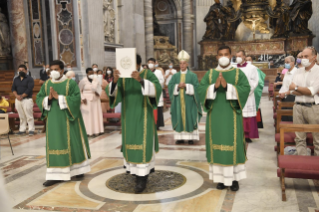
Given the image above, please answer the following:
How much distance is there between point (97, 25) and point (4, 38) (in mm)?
4639

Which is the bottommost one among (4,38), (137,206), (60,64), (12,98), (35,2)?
(137,206)

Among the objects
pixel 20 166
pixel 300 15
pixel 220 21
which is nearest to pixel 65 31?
pixel 20 166

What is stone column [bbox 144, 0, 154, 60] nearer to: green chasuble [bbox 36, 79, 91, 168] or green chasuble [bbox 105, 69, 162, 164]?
green chasuble [bbox 36, 79, 91, 168]

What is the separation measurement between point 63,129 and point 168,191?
5.70 feet

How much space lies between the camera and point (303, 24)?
19.2 metres

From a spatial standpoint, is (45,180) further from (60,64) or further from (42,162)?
(60,64)

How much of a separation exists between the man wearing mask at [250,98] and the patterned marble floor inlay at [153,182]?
8.24 ft

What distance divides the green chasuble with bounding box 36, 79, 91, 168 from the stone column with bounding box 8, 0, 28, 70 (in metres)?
9.79

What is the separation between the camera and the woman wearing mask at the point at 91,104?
840 cm

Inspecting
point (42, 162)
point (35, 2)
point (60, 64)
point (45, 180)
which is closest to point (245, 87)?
point (60, 64)

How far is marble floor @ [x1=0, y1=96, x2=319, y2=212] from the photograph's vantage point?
393 cm

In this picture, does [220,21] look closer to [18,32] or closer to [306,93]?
[18,32]

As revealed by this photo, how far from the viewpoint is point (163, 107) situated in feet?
42.9

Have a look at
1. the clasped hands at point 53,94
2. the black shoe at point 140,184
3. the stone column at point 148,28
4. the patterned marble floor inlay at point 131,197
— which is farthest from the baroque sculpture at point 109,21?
the black shoe at point 140,184
